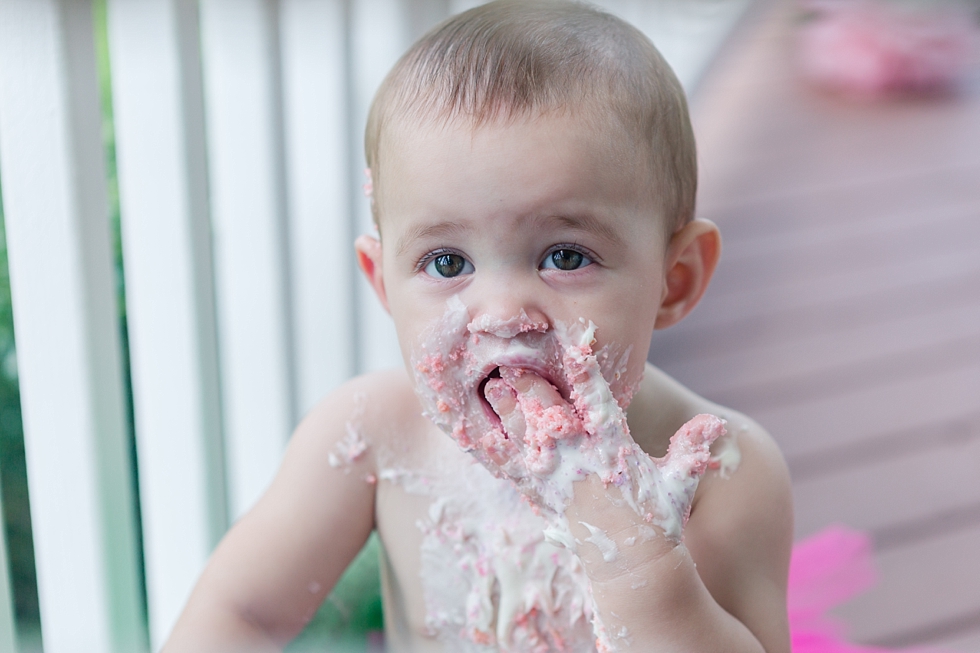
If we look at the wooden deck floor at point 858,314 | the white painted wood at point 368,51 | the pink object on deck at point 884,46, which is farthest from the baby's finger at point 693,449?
the pink object on deck at point 884,46

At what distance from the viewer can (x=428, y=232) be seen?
31.1 inches

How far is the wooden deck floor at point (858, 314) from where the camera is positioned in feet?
5.74

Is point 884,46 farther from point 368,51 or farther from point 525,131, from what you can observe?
point 525,131

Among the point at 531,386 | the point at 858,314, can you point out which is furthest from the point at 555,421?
the point at 858,314

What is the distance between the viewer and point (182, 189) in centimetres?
125

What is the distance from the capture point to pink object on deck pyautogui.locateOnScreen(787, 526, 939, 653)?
1193mm

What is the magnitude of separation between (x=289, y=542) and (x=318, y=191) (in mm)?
659

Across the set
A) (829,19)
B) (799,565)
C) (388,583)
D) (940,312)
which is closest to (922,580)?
(799,565)

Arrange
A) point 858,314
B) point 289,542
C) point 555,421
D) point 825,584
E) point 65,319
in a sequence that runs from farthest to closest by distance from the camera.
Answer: point 858,314 < point 825,584 < point 65,319 < point 289,542 < point 555,421

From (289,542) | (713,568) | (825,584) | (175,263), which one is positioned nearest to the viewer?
(713,568)

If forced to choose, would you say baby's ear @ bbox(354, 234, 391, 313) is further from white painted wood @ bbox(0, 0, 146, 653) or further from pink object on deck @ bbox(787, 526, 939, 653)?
pink object on deck @ bbox(787, 526, 939, 653)

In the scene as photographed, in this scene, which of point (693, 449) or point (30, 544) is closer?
point (693, 449)

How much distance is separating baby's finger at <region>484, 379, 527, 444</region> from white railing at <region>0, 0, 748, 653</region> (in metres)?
0.67

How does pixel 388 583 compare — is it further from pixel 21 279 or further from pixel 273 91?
→ pixel 273 91
